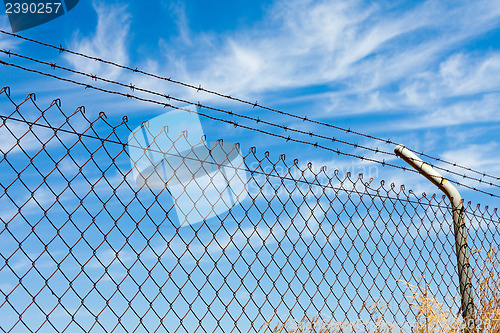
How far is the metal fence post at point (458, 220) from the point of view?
4352 millimetres

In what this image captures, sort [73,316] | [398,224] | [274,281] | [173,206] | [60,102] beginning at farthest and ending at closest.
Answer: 1. [398,224]
2. [274,281]
3. [173,206]
4. [60,102]
5. [73,316]

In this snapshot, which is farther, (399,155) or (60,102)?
(399,155)

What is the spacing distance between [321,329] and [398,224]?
4.00 feet

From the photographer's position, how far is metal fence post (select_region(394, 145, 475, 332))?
435 centimetres

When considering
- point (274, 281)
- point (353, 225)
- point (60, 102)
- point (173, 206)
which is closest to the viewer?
point (60, 102)

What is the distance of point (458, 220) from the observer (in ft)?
15.0

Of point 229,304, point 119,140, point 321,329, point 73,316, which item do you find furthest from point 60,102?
point 321,329

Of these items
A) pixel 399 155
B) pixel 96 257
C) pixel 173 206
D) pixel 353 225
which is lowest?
pixel 96 257

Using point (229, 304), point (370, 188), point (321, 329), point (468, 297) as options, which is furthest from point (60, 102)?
point (468, 297)

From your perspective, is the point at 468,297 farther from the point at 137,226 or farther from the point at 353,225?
the point at 137,226

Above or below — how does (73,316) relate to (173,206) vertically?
below

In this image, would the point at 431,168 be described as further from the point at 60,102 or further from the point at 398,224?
the point at 60,102

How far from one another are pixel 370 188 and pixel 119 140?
2011 millimetres

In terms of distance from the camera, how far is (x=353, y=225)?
4016 millimetres
